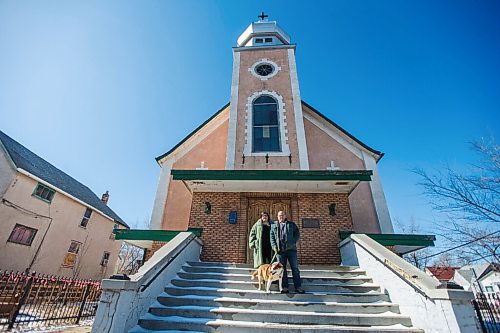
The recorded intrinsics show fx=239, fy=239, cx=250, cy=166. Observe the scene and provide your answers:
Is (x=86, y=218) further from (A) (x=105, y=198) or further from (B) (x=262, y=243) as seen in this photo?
(B) (x=262, y=243)

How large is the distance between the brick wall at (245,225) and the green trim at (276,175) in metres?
1.02

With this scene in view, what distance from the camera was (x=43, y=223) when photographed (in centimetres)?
1550

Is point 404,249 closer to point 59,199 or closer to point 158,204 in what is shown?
point 158,204

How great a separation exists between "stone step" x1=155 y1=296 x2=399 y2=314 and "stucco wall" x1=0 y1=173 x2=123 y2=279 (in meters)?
15.2

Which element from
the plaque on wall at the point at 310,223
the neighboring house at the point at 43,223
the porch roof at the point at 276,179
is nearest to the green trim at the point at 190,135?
the porch roof at the point at 276,179

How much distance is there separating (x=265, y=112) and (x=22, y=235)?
16.2 metres

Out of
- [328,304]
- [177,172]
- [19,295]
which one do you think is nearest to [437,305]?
[328,304]

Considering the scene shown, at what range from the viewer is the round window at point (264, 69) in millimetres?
12266

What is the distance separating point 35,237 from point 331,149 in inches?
727

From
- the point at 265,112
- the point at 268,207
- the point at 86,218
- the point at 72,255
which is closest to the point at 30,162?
the point at 86,218

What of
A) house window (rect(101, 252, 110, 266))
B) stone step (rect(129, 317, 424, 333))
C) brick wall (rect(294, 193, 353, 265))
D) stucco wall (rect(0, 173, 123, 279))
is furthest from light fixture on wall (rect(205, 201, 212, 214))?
house window (rect(101, 252, 110, 266))

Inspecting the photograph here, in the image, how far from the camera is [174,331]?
12.3ft

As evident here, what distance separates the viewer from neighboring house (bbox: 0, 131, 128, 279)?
45.2 feet

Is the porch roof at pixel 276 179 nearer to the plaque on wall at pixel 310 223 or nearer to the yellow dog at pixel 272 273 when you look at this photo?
the plaque on wall at pixel 310 223
